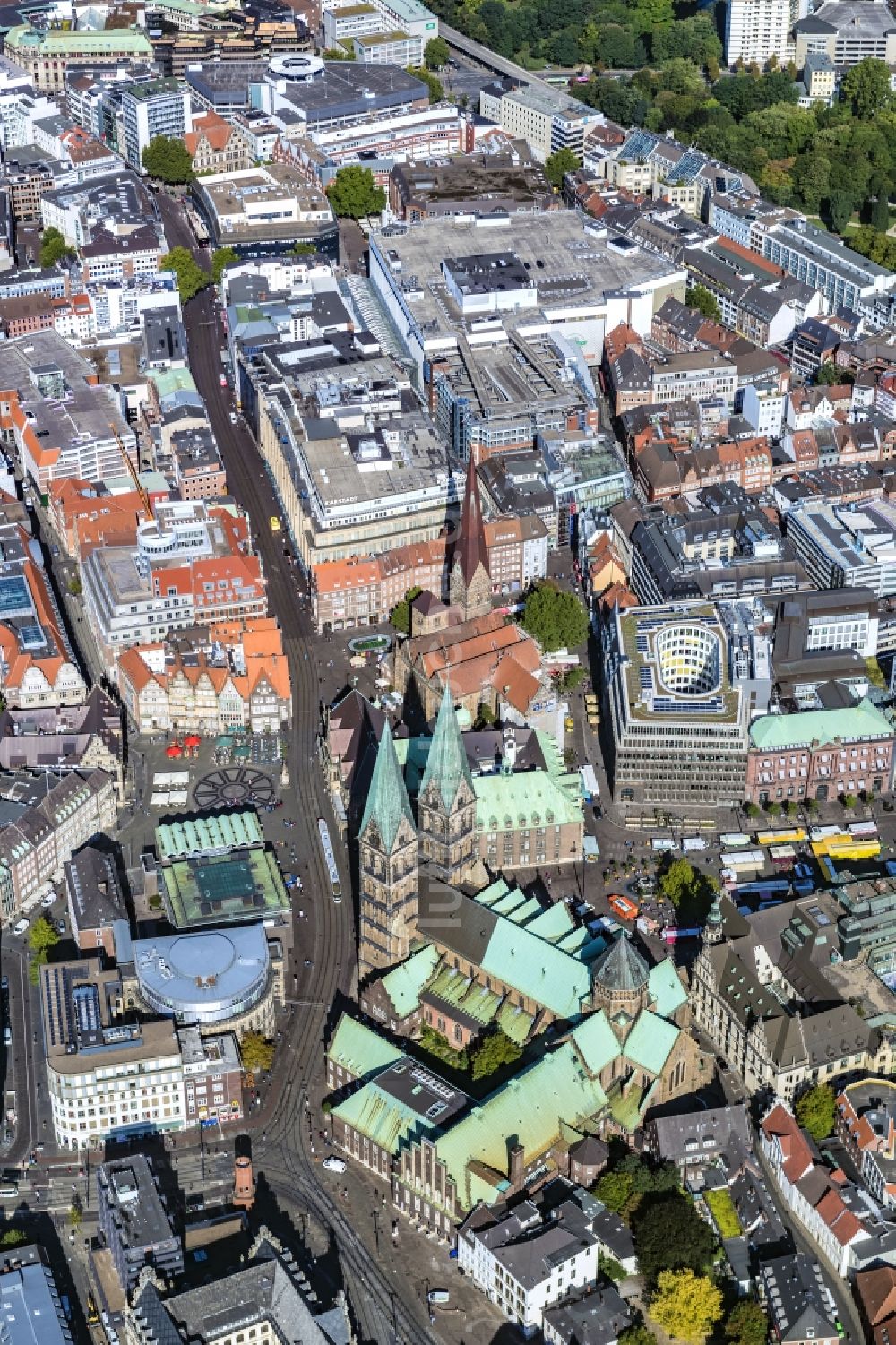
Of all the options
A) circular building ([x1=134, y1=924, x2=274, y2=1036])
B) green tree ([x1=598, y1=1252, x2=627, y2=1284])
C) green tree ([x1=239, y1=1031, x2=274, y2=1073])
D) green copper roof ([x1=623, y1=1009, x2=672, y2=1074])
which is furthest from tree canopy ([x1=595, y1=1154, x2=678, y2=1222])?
circular building ([x1=134, y1=924, x2=274, y2=1036])

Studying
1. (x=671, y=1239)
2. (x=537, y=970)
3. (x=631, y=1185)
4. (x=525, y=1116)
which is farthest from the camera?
(x=537, y=970)

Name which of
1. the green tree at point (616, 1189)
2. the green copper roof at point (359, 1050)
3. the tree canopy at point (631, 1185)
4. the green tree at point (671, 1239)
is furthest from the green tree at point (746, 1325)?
the green copper roof at point (359, 1050)

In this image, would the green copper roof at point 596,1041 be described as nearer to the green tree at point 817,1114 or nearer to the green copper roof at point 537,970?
the green copper roof at point 537,970

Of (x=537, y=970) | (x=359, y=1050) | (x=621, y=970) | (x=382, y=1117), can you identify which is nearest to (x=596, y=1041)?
(x=621, y=970)

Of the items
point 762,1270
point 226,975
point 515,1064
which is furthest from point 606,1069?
point 226,975

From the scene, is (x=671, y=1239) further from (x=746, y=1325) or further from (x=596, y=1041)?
(x=596, y=1041)

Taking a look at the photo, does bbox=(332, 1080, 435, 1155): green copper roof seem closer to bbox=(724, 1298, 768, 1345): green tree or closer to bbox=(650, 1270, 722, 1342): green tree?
bbox=(650, 1270, 722, 1342): green tree

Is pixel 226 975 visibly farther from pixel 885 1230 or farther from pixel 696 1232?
pixel 885 1230
